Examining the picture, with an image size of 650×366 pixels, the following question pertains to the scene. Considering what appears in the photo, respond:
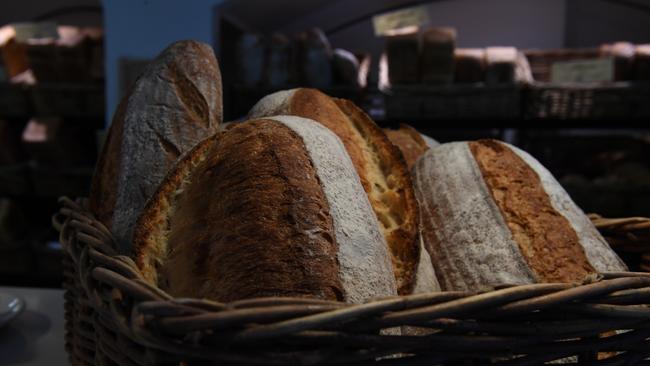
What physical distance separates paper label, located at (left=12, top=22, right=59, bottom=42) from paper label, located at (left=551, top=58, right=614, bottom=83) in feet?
6.40

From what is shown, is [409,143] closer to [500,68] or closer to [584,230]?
[584,230]

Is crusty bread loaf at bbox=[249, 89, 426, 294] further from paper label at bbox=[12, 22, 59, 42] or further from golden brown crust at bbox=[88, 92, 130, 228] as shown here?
paper label at bbox=[12, 22, 59, 42]

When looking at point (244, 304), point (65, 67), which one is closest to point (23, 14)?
point (65, 67)

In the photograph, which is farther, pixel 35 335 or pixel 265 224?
pixel 35 335

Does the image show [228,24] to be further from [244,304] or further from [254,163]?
[244,304]

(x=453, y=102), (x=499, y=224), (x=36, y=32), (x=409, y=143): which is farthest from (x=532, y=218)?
(x=36, y=32)

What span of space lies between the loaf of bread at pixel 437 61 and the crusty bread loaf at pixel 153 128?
1044 mm

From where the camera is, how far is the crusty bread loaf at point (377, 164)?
77 centimetres

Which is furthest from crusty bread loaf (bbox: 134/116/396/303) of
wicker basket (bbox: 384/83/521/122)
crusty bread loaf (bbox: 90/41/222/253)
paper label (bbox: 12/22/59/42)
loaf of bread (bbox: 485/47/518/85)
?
paper label (bbox: 12/22/59/42)

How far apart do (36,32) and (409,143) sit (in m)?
1.91

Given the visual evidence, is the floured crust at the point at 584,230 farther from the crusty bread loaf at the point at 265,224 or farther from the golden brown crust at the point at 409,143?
the crusty bread loaf at the point at 265,224

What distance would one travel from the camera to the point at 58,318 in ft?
3.76

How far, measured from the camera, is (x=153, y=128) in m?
0.92

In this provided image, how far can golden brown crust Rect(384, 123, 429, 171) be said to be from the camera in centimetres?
115
